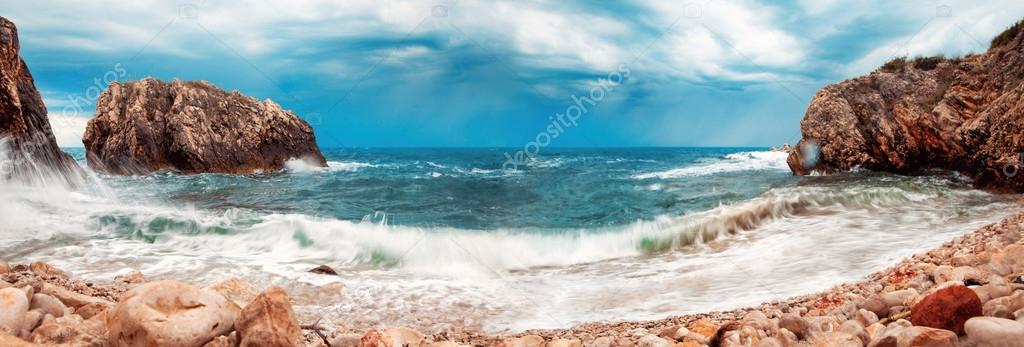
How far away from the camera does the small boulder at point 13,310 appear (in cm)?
342

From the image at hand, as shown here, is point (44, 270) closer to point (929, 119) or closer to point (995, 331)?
point (995, 331)

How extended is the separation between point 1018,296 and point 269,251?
11039mm

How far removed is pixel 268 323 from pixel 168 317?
575 mm

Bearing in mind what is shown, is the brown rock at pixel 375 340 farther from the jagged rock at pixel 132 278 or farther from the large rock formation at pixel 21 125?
the large rock formation at pixel 21 125

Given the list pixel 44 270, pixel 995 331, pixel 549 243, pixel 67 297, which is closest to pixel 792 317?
pixel 995 331

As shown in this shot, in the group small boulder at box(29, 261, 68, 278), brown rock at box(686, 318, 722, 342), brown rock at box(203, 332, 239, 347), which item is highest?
brown rock at box(203, 332, 239, 347)

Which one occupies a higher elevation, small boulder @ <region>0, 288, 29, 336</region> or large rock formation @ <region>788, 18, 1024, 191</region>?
large rock formation @ <region>788, 18, 1024, 191</region>

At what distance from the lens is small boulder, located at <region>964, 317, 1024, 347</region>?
265 centimetres

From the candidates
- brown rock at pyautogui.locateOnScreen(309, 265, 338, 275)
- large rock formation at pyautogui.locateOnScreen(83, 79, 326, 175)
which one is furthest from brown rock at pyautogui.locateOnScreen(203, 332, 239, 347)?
large rock formation at pyautogui.locateOnScreen(83, 79, 326, 175)

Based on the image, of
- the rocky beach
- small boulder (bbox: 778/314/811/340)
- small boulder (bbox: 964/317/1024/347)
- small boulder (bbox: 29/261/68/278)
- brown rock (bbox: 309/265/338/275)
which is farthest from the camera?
brown rock (bbox: 309/265/338/275)

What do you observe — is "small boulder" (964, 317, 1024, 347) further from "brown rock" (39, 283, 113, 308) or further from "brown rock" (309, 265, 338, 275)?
"brown rock" (309, 265, 338, 275)

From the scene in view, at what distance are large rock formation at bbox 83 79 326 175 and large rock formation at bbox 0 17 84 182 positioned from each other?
1757 cm

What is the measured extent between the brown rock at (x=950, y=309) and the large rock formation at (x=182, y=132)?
36356 mm

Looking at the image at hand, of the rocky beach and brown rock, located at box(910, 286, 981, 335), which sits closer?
brown rock, located at box(910, 286, 981, 335)
